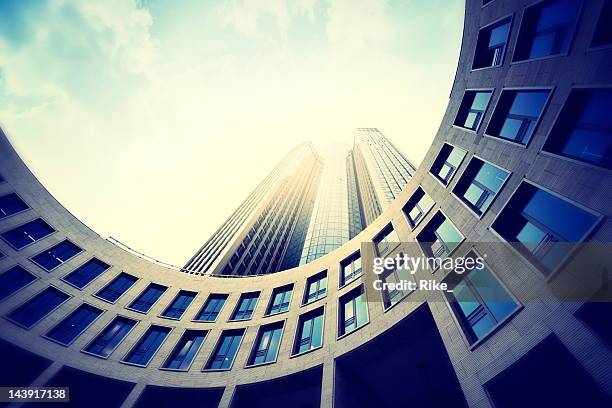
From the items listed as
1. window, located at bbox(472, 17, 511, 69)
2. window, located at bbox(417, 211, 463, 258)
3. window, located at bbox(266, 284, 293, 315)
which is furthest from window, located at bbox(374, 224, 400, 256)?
window, located at bbox(472, 17, 511, 69)

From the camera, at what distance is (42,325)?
19641mm

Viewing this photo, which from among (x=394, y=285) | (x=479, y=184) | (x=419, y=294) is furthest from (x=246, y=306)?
(x=479, y=184)

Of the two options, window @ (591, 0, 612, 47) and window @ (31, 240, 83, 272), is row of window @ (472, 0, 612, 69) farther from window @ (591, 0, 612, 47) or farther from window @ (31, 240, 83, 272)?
window @ (31, 240, 83, 272)

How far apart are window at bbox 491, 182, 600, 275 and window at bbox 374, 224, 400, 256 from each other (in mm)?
8922

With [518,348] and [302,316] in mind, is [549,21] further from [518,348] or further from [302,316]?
[302,316]

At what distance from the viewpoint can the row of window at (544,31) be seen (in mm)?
9164

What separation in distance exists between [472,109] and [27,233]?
3389cm

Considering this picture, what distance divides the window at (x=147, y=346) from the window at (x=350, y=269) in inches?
589

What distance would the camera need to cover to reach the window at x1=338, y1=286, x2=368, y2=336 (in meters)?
19.3

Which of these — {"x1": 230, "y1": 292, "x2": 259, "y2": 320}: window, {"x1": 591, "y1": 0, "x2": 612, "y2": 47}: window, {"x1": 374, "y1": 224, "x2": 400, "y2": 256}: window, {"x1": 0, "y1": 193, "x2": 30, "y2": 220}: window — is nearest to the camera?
{"x1": 591, "y1": 0, "x2": 612, "y2": 47}: window

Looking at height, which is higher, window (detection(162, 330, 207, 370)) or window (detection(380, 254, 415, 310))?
window (detection(380, 254, 415, 310))

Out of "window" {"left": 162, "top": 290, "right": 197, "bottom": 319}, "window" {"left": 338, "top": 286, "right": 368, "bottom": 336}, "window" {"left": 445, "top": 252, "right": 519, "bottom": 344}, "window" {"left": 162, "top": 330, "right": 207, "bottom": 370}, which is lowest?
"window" {"left": 445, "top": 252, "right": 519, "bottom": 344}

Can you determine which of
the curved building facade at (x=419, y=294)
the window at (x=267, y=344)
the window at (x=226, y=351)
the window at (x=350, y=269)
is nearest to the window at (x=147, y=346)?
the curved building facade at (x=419, y=294)

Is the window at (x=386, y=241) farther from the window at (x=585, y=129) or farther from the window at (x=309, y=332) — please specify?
the window at (x=585, y=129)
